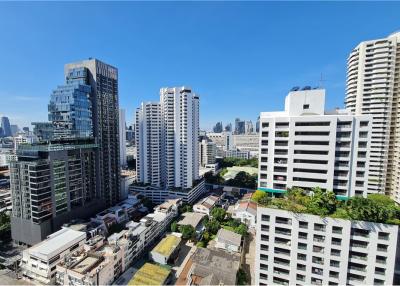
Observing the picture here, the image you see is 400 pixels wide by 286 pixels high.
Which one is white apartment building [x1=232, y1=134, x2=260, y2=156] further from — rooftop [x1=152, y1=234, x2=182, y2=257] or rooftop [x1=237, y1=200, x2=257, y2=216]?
rooftop [x1=152, y1=234, x2=182, y2=257]

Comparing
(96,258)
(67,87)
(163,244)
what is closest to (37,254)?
(96,258)

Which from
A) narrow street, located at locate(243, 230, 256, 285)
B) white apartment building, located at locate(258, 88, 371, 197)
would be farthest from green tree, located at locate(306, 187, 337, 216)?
narrow street, located at locate(243, 230, 256, 285)

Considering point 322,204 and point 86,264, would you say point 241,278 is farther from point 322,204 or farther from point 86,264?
point 86,264

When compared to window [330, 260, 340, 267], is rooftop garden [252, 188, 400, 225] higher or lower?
higher

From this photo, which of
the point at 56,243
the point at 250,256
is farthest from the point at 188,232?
the point at 56,243

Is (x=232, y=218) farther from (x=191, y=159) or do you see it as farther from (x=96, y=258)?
(x=96, y=258)

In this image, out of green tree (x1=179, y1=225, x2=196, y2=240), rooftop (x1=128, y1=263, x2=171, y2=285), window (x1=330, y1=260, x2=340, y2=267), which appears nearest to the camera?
window (x1=330, y1=260, x2=340, y2=267)

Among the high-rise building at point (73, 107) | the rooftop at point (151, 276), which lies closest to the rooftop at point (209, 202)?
the rooftop at point (151, 276)
